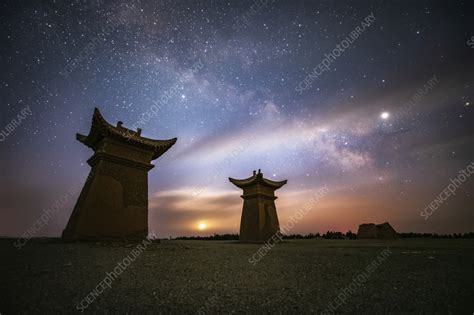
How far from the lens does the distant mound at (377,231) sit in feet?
61.4

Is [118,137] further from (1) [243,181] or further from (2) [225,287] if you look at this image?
(1) [243,181]

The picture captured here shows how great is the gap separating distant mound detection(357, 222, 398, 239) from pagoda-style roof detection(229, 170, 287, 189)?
8.21 m

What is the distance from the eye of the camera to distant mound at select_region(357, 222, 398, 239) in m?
18.7

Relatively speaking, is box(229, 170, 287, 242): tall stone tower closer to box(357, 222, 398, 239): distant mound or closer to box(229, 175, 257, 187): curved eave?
box(229, 175, 257, 187): curved eave

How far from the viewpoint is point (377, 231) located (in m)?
A: 18.9

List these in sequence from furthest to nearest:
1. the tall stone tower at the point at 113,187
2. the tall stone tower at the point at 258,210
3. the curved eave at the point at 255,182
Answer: the curved eave at the point at 255,182
the tall stone tower at the point at 258,210
the tall stone tower at the point at 113,187

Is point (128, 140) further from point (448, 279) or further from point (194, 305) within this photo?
point (448, 279)

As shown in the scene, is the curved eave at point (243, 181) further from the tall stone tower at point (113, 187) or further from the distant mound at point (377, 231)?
the distant mound at point (377, 231)

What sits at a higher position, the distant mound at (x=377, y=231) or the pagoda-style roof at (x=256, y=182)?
the pagoda-style roof at (x=256, y=182)

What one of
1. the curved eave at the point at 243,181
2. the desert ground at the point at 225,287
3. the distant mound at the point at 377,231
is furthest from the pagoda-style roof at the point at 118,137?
the distant mound at the point at 377,231

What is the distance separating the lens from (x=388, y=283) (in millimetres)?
3551

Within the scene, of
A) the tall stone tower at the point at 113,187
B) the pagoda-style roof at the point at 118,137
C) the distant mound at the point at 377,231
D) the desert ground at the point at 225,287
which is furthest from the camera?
the distant mound at the point at 377,231

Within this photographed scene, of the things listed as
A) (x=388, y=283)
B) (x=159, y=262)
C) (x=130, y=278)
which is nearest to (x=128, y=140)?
(x=159, y=262)

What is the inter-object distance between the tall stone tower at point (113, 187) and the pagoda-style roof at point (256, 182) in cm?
756
